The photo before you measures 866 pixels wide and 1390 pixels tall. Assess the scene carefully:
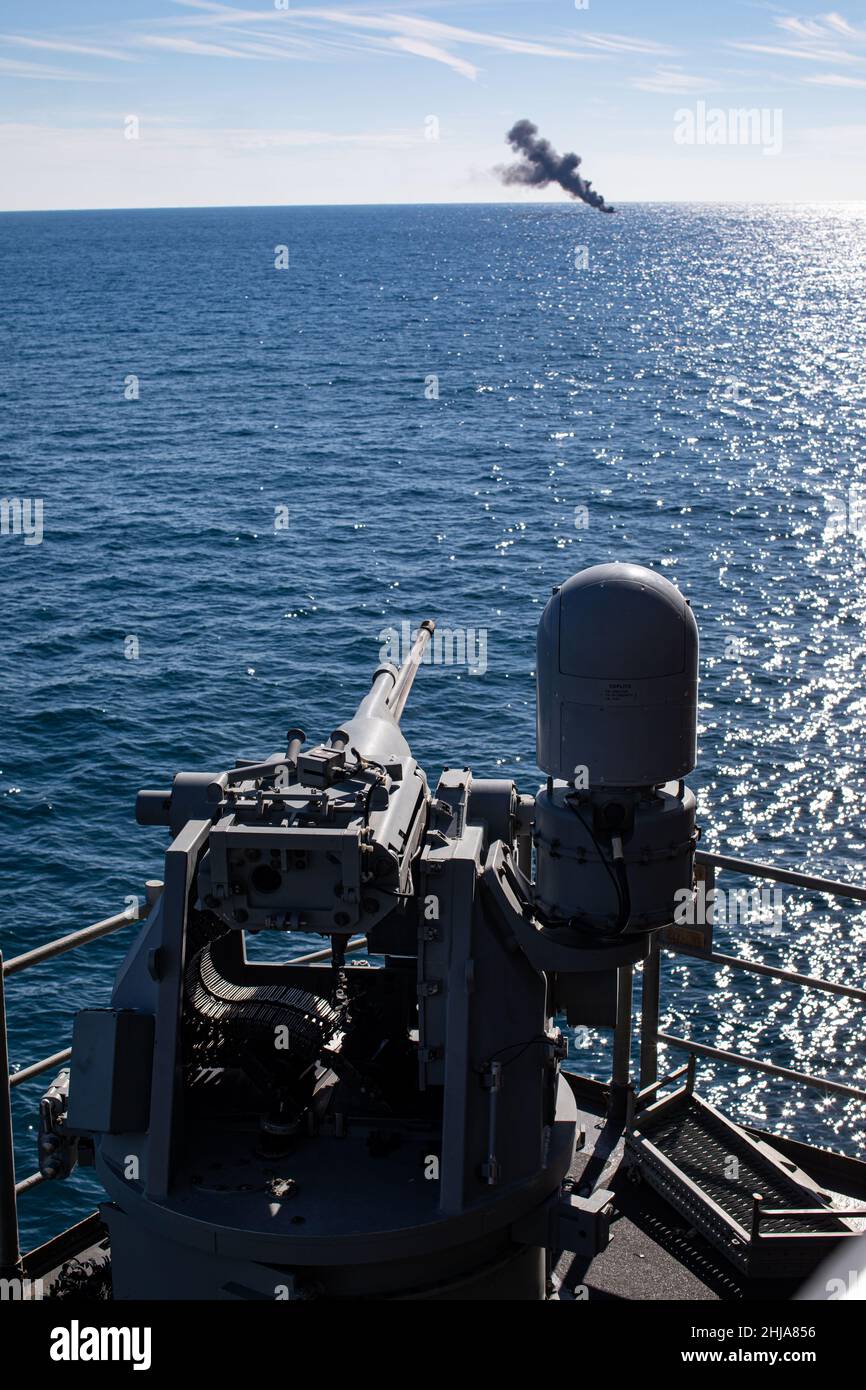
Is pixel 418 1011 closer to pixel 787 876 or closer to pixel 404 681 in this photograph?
pixel 787 876

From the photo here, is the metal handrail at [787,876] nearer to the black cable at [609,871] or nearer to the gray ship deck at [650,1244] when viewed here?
the black cable at [609,871]

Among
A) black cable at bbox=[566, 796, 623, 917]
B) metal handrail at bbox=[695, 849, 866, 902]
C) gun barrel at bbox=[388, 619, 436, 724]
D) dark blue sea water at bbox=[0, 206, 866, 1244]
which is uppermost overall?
gun barrel at bbox=[388, 619, 436, 724]

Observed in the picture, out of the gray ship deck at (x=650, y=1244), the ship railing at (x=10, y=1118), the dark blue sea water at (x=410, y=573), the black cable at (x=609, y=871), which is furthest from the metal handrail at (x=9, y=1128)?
the dark blue sea water at (x=410, y=573)

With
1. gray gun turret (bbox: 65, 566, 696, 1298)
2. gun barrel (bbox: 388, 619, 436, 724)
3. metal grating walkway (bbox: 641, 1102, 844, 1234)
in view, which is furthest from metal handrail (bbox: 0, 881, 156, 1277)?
metal grating walkway (bbox: 641, 1102, 844, 1234)

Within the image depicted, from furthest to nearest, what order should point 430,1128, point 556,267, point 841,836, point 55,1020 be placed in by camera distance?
point 556,267, point 841,836, point 55,1020, point 430,1128

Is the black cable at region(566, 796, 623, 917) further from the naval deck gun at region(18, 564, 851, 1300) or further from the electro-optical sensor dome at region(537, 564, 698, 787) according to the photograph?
the electro-optical sensor dome at region(537, 564, 698, 787)

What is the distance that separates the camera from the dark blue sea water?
2773 cm

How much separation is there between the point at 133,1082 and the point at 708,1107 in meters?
3.83

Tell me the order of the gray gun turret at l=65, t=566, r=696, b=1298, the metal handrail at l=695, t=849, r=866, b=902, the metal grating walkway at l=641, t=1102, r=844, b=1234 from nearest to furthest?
the gray gun turret at l=65, t=566, r=696, b=1298
the metal handrail at l=695, t=849, r=866, b=902
the metal grating walkway at l=641, t=1102, r=844, b=1234

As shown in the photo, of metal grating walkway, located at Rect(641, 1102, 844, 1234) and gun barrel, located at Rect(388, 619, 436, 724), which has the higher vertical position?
gun barrel, located at Rect(388, 619, 436, 724)

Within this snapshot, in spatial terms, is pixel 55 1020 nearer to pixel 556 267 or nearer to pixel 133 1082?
pixel 133 1082

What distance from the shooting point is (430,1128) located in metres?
7.40

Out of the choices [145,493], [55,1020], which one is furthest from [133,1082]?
[145,493]

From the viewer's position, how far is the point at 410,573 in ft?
165
